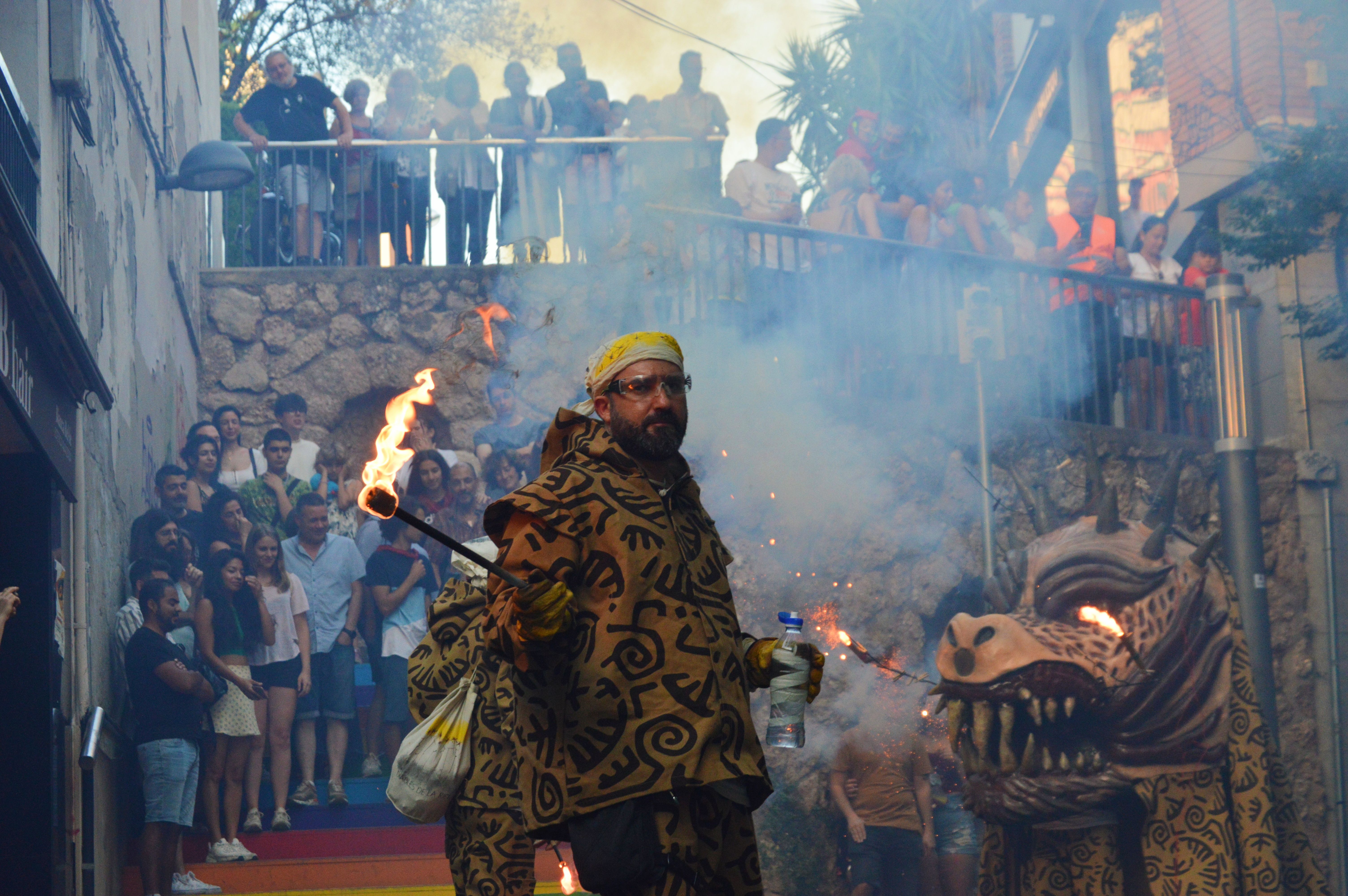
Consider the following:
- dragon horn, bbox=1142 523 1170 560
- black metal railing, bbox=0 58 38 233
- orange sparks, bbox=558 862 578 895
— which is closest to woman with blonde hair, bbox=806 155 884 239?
dragon horn, bbox=1142 523 1170 560

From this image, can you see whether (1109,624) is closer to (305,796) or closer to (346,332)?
(305,796)

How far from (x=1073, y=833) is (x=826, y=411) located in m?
3.87

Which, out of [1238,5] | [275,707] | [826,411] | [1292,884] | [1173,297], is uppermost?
[1238,5]

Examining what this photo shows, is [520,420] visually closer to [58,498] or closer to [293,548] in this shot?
[293,548]

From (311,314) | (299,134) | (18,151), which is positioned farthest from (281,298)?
(18,151)

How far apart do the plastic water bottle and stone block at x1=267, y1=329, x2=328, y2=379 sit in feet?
25.1

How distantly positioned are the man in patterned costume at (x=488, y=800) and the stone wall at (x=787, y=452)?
4141 millimetres

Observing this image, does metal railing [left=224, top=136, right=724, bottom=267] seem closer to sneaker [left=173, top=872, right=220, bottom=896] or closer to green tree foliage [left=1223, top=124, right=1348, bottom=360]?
green tree foliage [left=1223, top=124, right=1348, bottom=360]

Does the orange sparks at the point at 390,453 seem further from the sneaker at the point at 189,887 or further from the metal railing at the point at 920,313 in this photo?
the metal railing at the point at 920,313

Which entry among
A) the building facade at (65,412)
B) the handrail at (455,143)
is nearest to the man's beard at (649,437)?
the building facade at (65,412)

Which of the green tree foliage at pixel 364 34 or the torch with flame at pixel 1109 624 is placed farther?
the green tree foliage at pixel 364 34

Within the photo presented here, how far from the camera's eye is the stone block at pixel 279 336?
10.3 metres

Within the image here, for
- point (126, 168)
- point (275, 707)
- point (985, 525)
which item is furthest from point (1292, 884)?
point (126, 168)

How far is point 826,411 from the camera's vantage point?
31.9ft
